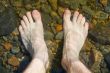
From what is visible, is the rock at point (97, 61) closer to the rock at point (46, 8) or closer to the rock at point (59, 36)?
the rock at point (59, 36)

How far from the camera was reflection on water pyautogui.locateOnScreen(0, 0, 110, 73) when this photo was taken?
12.8 ft

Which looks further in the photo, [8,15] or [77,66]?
[8,15]

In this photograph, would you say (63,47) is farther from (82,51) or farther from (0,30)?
(0,30)

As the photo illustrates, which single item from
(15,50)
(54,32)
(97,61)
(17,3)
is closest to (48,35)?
(54,32)

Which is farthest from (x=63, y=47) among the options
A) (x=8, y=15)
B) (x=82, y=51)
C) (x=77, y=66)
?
(x=8, y=15)

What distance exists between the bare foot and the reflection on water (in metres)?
0.07

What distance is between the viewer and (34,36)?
3.99 metres

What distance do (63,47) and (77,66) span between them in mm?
525

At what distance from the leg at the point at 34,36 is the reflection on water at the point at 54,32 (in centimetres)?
7

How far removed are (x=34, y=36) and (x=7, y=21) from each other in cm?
39

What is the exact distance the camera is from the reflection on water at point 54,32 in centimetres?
390

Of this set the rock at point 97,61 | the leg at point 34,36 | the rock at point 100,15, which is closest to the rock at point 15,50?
the leg at point 34,36

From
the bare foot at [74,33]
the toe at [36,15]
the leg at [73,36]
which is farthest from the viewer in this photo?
the toe at [36,15]

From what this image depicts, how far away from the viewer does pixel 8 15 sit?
3.96m
